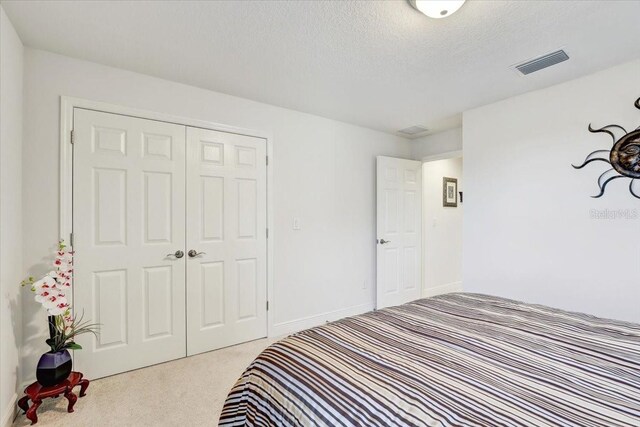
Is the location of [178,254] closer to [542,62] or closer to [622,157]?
[542,62]

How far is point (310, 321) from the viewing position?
3416mm

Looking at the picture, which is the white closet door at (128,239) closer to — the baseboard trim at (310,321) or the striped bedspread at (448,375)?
the baseboard trim at (310,321)

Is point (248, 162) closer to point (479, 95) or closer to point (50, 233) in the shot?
point (50, 233)

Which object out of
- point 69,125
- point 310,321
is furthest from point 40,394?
point 310,321

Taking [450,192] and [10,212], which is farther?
[450,192]

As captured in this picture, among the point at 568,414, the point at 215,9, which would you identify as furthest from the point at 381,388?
the point at 215,9

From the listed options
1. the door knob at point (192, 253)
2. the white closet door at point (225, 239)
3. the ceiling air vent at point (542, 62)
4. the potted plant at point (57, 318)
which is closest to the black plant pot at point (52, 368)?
the potted plant at point (57, 318)

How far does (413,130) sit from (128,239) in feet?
11.2

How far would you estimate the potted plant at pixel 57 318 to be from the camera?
1.88m

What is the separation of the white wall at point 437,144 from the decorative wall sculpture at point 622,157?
158 cm

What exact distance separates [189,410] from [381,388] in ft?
5.27

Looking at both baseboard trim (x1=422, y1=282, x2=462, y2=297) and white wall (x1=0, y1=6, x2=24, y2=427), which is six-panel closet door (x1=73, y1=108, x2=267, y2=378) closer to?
white wall (x1=0, y1=6, x2=24, y2=427)

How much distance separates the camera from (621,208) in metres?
2.31

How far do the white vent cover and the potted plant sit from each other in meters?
3.66
